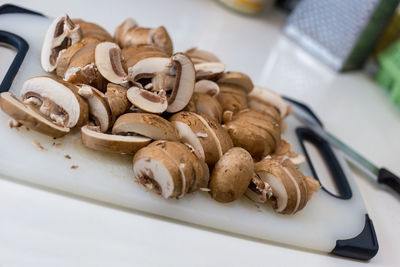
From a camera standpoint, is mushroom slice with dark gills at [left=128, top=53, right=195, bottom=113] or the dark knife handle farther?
the dark knife handle

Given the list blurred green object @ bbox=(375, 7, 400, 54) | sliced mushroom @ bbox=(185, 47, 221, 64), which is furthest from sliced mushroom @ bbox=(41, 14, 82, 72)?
blurred green object @ bbox=(375, 7, 400, 54)

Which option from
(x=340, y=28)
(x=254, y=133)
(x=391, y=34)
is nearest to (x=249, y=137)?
(x=254, y=133)

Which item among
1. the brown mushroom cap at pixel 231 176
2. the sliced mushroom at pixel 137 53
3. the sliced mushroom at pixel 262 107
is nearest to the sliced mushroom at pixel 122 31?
the sliced mushroom at pixel 137 53

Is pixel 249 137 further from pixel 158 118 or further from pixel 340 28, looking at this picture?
pixel 340 28

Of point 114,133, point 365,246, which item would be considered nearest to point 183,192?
point 114,133

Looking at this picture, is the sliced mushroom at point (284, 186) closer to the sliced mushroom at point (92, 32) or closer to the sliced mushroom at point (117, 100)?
the sliced mushroom at point (117, 100)

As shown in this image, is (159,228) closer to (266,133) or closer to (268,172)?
(268,172)

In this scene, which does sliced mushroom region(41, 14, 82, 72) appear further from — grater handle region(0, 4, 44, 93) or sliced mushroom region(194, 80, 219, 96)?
sliced mushroom region(194, 80, 219, 96)
